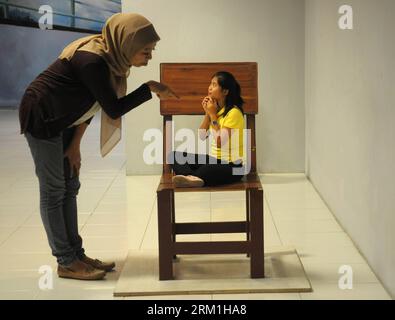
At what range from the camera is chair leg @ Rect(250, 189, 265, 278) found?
135 inches

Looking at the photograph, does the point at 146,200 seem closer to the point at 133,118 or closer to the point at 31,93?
the point at 133,118

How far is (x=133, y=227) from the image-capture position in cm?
465

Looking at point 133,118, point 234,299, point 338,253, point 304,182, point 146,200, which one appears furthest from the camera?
point 133,118

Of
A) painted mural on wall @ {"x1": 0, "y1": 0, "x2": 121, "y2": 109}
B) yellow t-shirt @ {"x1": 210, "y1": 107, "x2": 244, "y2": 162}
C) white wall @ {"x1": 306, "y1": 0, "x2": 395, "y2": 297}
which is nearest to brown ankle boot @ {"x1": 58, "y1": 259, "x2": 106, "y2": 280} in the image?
yellow t-shirt @ {"x1": 210, "y1": 107, "x2": 244, "y2": 162}

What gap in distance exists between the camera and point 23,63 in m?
13.8

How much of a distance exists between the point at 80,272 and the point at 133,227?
1087 millimetres

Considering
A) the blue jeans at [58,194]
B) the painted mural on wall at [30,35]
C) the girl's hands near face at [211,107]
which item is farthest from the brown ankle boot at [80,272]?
the painted mural on wall at [30,35]

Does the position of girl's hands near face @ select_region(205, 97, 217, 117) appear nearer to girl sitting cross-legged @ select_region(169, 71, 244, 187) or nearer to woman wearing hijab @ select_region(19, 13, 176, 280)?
girl sitting cross-legged @ select_region(169, 71, 244, 187)

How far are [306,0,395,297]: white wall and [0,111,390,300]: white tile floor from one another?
0.13 meters

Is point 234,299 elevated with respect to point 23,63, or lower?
lower

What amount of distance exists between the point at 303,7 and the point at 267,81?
0.70 m

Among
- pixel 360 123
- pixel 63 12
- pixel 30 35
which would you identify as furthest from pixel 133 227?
pixel 63 12

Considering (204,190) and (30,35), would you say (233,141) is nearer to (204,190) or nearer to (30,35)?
(204,190)

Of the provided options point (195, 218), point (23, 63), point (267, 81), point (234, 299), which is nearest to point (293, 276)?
point (234, 299)
